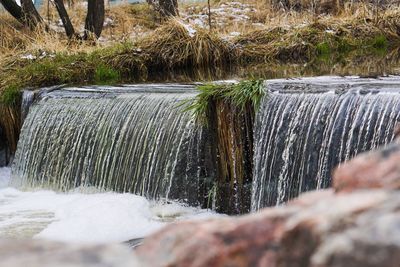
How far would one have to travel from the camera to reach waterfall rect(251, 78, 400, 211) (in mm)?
3889

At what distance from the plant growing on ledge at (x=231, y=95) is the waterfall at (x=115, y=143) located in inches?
6.7

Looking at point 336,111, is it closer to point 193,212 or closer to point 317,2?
point 193,212

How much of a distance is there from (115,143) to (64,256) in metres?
4.75

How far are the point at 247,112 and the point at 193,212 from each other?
924 millimetres

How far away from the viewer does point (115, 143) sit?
5.73 m

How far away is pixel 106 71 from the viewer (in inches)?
347

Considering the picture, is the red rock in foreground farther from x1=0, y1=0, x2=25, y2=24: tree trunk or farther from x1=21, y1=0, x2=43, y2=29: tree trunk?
x1=0, y1=0, x2=25, y2=24: tree trunk

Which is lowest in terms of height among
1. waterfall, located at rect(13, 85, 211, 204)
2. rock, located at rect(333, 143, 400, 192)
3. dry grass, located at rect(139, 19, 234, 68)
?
waterfall, located at rect(13, 85, 211, 204)

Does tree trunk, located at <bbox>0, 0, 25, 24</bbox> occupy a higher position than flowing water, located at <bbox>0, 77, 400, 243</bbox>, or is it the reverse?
tree trunk, located at <bbox>0, 0, 25, 24</bbox>

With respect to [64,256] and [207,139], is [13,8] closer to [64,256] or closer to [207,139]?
[207,139]

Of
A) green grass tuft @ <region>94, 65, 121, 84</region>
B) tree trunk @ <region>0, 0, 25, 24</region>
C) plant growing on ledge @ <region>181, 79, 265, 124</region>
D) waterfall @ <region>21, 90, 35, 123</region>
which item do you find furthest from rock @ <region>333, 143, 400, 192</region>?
tree trunk @ <region>0, 0, 25, 24</region>

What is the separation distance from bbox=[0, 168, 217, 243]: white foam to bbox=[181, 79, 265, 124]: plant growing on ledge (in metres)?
0.80

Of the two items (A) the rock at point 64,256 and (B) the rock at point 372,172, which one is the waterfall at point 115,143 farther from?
(A) the rock at point 64,256

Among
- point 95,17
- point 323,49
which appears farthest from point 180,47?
point 95,17
